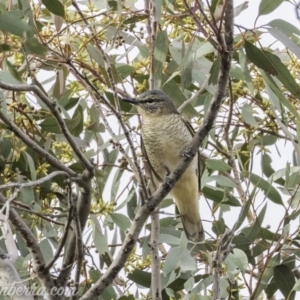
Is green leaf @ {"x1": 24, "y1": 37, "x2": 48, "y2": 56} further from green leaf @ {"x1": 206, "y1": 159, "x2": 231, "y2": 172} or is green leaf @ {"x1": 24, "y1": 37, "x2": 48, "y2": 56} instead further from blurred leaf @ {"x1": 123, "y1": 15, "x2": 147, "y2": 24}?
green leaf @ {"x1": 206, "y1": 159, "x2": 231, "y2": 172}

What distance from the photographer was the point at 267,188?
11.1 feet

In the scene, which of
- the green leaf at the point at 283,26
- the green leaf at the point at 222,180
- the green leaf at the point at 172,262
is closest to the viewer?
the green leaf at the point at 283,26

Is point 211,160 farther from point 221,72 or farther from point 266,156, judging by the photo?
point 221,72

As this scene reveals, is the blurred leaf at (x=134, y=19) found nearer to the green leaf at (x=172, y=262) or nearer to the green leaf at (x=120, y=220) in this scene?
the green leaf at (x=120, y=220)

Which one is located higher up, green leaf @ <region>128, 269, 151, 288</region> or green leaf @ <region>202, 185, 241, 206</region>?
green leaf @ <region>202, 185, 241, 206</region>

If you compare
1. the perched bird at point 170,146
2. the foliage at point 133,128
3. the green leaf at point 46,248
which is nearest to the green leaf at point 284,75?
the foliage at point 133,128

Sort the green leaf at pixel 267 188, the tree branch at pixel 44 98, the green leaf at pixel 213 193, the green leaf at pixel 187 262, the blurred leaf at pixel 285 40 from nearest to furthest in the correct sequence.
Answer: the tree branch at pixel 44 98, the blurred leaf at pixel 285 40, the green leaf at pixel 187 262, the green leaf at pixel 267 188, the green leaf at pixel 213 193

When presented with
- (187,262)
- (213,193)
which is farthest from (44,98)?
(213,193)

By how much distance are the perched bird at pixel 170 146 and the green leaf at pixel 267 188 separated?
0.78m

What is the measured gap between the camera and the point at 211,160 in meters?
3.46

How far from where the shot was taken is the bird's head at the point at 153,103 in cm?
373

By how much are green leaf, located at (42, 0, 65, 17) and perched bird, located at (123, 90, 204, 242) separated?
1.26 m

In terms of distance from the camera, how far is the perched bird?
13.8 ft

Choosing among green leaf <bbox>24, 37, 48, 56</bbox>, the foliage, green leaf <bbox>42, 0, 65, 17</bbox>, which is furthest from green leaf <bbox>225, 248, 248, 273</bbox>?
green leaf <bbox>24, 37, 48, 56</bbox>
